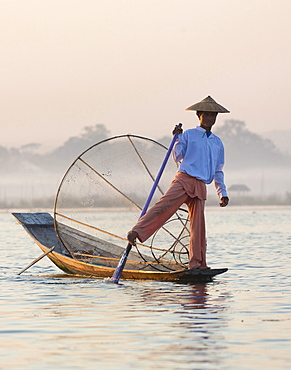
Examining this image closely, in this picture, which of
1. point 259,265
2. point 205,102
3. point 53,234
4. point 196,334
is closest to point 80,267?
point 53,234

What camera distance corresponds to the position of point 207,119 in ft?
36.6

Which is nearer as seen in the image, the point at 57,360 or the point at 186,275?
the point at 57,360

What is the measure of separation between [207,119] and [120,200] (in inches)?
99.9

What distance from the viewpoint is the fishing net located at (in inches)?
482

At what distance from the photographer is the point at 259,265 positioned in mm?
15617

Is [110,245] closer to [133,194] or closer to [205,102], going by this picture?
[133,194]

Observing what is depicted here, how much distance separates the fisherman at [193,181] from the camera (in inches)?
436

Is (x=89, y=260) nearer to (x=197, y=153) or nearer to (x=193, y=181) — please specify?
(x=193, y=181)

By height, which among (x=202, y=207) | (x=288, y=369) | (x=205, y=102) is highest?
(x=205, y=102)

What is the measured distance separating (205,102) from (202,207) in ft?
4.47

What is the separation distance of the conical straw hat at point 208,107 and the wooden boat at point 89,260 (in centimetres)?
202

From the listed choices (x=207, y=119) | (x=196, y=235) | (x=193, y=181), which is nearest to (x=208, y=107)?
(x=207, y=119)

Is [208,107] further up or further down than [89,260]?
further up

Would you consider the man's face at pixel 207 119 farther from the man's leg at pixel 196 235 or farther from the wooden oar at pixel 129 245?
the man's leg at pixel 196 235
